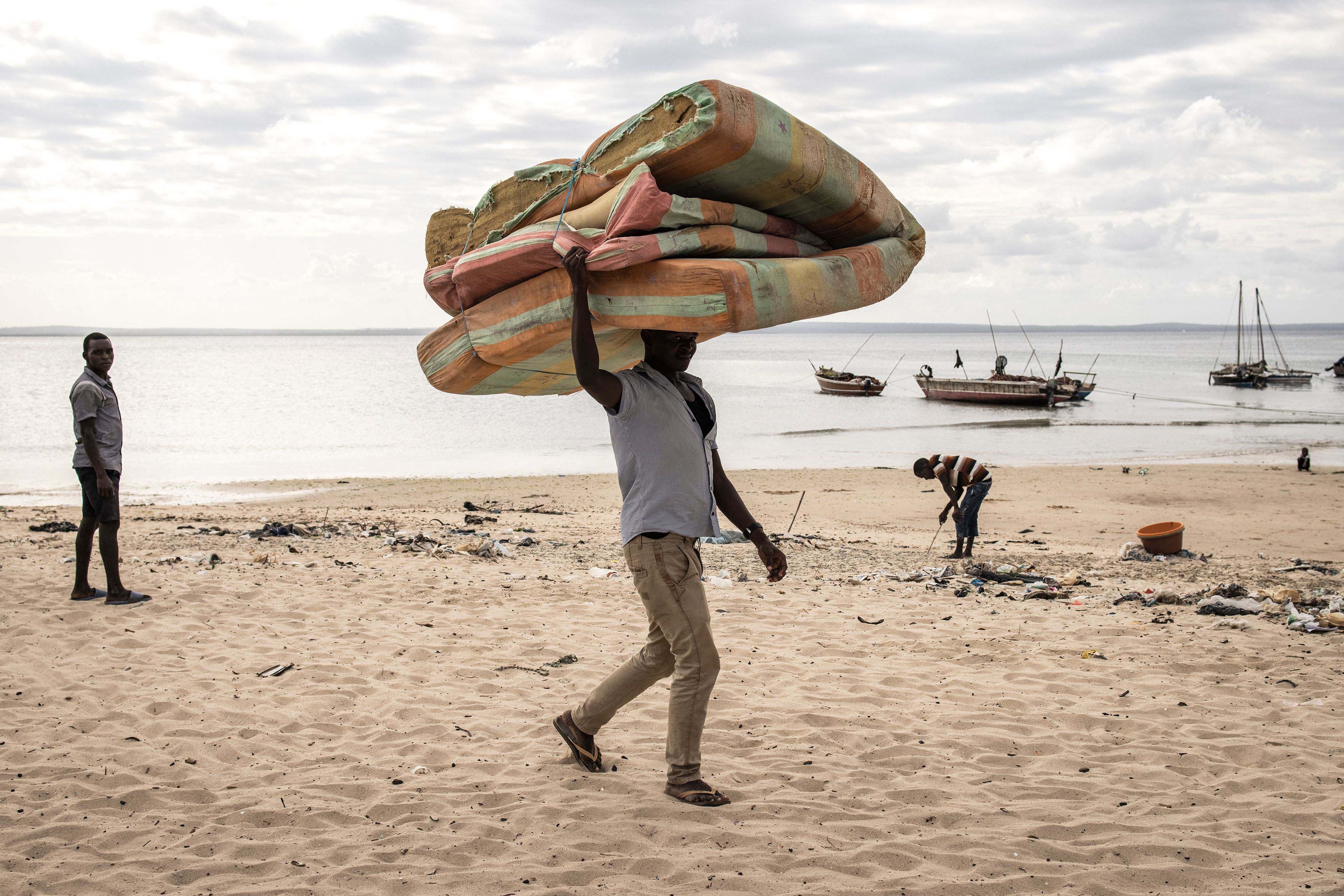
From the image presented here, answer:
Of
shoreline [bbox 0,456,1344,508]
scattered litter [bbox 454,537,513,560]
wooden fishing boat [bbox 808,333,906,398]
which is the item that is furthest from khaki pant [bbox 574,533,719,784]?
wooden fishing boat [bbox 808,333,906,398]

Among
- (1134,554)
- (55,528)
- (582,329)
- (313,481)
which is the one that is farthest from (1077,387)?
(582,329)

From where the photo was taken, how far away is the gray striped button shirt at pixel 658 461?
10.7 feet

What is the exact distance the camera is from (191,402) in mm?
45656

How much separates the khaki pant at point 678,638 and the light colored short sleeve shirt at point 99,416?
14.8ft

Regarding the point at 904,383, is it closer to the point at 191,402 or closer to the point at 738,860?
the point at 191,402

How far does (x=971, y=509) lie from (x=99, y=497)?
7902 millimetres

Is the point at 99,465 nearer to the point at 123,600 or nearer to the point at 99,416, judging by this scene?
the point at 99,416

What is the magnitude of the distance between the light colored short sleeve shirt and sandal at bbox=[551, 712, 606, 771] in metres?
4.09

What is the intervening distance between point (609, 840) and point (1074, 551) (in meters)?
8.71

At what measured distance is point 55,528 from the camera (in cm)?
1010

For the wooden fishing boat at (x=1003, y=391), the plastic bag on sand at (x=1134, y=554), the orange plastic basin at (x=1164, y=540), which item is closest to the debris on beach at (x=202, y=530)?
the plastic bag on sand at (x=1134, y=554)

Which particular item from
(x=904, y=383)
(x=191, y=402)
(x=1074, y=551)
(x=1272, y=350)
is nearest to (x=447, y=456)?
(x=1074, y=551)

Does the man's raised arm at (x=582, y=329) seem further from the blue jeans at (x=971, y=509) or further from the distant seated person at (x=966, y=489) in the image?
the blue jeans at (x=971, y=509)

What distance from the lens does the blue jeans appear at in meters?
9.57
